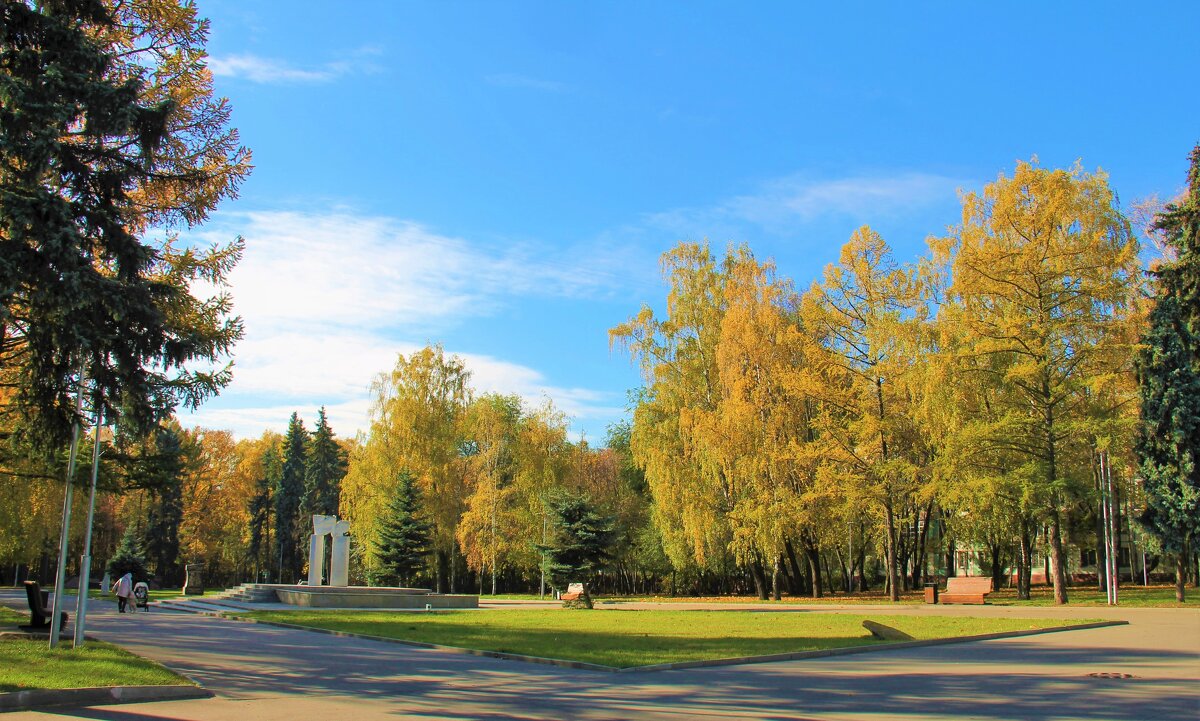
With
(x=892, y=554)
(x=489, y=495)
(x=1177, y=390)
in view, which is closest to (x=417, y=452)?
(x=489, y=495)

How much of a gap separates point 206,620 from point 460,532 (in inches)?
959

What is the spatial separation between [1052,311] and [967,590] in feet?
35.3

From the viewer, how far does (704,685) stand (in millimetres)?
11234

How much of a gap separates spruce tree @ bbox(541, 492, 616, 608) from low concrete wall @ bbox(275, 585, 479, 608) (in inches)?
184

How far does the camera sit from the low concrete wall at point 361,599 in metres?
32.8

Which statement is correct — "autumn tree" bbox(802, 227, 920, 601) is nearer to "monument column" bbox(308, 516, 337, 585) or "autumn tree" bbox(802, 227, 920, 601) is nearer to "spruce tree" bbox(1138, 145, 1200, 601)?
"spruce tree" bbox(1138, 145, 1200, 601)

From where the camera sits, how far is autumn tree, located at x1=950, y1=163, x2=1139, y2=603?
97.2 feet

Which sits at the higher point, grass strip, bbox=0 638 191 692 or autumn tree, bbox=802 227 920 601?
autumn tree, bbox=802 227 920 601

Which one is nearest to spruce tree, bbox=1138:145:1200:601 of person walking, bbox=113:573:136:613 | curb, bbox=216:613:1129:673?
curb, bbox=216:613:1129:673

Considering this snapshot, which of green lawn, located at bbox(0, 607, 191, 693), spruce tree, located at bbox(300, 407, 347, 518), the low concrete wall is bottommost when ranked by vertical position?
the low concrete wall

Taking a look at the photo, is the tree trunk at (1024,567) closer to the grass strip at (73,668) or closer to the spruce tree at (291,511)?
the grass strip at (73,668)

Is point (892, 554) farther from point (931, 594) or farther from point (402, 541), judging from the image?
point (402, 541)

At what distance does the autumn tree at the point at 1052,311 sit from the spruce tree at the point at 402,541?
27.4m

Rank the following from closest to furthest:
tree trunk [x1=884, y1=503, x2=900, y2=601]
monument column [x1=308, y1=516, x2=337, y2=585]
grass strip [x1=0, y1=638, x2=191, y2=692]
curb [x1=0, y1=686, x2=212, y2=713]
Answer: curb [x1=0, y1=686, x2=212, y2=713] → grass strip [x1=0, y1=638, x2=191, y2=692] → tree trunk [x1=884, y1=503, x2=900, y2=601] → monument column [x1=308, y1=516, x2=337, y2=585]
